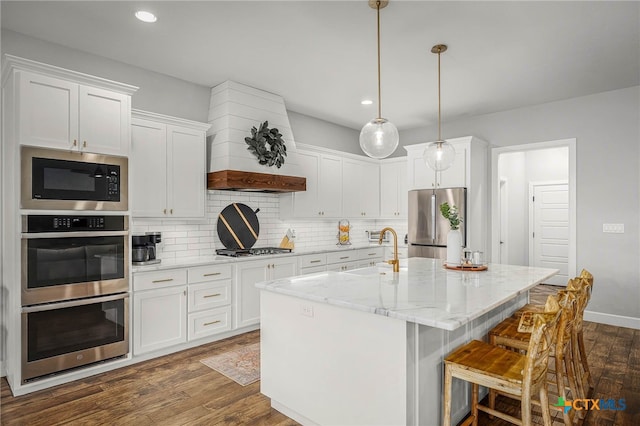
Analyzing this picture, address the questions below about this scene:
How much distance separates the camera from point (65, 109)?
2.99m

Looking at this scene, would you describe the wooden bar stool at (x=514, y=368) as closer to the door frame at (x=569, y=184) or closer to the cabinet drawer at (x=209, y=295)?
the cabinet drawer at (x=209, y=295)

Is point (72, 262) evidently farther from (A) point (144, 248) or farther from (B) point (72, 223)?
(A) point (144, 248)

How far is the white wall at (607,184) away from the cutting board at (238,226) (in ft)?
13.5

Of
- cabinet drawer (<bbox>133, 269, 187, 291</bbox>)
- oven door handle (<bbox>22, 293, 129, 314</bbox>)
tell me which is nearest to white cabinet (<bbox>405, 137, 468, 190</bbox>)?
cabinet drawer (<bbox>133, 269, 187, 291</bbox>)

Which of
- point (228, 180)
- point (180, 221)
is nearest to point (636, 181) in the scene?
point (228, 180)

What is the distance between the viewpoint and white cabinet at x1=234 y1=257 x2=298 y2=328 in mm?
4172

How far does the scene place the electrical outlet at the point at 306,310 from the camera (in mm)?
2309

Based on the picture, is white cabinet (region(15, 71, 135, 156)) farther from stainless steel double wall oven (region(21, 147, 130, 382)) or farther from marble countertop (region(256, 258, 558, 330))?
marble countertop (region(256, 258, 558, 330))

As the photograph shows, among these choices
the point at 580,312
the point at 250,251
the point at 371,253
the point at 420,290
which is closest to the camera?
the point at 420,290

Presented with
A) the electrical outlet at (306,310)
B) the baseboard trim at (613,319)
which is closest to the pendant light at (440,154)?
the electrical outlet at (306,310)

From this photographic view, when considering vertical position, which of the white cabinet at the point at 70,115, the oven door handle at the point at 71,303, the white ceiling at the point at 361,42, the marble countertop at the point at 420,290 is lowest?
the oven door handle at the point at 71,303

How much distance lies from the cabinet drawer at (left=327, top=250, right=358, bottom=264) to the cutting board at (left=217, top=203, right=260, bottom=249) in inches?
→ 42.1

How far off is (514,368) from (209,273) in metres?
2.91

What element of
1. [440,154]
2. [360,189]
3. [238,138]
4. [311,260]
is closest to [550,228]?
[360,189]
